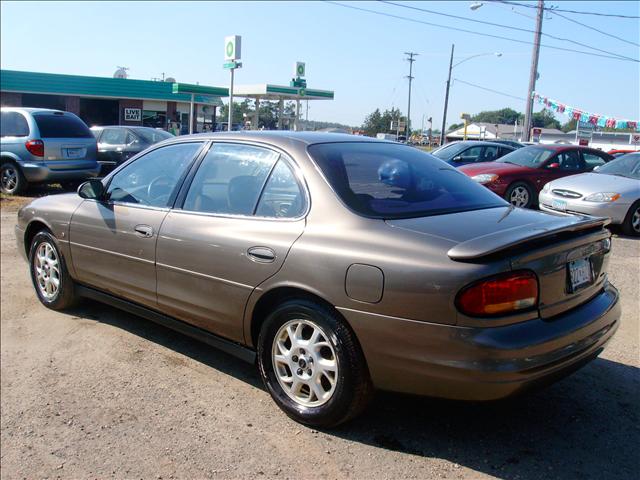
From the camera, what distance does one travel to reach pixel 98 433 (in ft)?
10.6

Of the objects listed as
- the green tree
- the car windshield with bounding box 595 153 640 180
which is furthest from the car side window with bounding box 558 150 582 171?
the green tree

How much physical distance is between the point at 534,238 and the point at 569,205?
23.4 ft

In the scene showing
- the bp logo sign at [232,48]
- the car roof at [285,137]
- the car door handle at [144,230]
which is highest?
the bp logo sign at [232,48]

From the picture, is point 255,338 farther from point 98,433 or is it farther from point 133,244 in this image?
point 133,244

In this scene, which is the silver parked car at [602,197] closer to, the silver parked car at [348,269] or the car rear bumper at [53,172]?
the silver parked car at [348,269]

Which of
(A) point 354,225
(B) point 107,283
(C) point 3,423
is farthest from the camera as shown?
(B) point 107,283

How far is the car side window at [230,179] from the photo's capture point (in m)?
3.65

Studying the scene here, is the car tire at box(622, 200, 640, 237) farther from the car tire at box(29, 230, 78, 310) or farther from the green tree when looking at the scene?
the green tree

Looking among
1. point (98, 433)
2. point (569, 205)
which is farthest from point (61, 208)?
point (569, 205)

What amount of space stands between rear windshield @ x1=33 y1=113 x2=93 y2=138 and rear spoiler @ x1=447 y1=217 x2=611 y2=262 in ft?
35.6

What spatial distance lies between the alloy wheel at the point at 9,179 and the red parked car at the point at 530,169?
8.90 m

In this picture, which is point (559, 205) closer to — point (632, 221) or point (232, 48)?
point (632, 221)

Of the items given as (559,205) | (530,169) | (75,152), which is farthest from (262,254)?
(75,152)

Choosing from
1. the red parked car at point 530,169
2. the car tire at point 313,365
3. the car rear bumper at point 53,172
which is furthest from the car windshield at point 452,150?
the car tire at point 313,365
